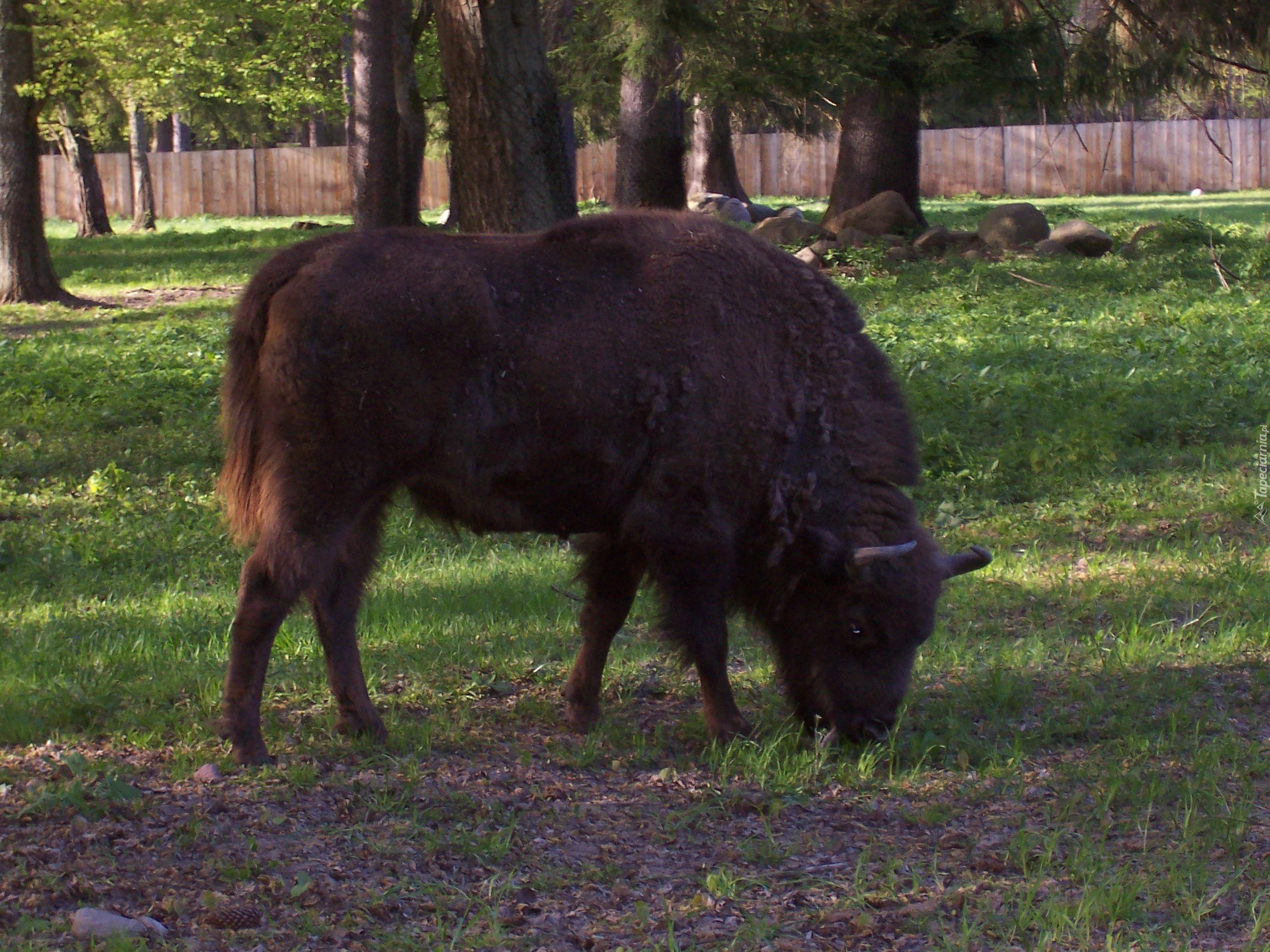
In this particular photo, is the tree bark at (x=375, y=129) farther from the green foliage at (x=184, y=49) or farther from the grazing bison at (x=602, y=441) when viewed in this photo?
the grazing bison at (x=602, y=441)

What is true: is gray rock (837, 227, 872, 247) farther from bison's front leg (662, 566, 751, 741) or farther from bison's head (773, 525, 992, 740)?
bison's front leg (662, 566, 751, 741)

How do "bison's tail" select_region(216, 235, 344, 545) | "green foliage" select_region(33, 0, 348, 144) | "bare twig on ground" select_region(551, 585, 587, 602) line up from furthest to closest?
"green foliage" select_region(33, 0, 348, 144), "bare twig on ground" select_region(551, 585, 587, 602), "bison's tail" select_region(216, 235, 344, 545)

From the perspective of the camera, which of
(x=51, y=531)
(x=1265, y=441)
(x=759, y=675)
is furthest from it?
(x=1265, y=441)

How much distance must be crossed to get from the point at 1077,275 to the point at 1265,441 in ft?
22.8

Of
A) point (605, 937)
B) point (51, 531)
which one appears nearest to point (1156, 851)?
point (605, 937)

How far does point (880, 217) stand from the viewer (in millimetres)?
18047

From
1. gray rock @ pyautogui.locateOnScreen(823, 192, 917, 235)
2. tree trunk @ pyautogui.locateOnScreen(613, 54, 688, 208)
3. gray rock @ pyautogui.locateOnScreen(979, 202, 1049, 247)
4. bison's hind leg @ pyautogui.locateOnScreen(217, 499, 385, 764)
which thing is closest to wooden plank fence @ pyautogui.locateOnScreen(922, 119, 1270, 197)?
gray rock @ pyautogui.locateOnScreen(979, 202, 1049, 247)

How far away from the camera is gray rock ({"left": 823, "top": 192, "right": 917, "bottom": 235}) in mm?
18000

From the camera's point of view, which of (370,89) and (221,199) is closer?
(370,89)

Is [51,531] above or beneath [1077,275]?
beneath

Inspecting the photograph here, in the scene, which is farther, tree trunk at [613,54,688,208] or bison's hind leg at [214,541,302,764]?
tree trunk at [613,54,688,208]

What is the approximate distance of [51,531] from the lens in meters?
7.54

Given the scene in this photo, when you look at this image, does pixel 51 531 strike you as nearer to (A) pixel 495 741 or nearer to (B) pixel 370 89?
(A) pixel 495 741

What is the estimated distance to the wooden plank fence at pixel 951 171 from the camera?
39.3 meters
